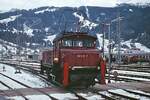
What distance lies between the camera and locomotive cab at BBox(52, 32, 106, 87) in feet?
68.8

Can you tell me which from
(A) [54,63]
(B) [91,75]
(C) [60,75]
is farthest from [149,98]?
(A) [54,63]

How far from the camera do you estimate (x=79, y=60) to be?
837 inches

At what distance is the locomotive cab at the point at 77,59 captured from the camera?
68.8 feet

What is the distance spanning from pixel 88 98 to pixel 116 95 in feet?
5.25

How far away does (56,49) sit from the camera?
76.2 ft

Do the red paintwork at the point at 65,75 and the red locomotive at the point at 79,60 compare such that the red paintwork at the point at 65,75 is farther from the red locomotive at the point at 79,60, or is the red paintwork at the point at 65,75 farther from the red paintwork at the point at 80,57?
the red paintwork at the point at 80,57

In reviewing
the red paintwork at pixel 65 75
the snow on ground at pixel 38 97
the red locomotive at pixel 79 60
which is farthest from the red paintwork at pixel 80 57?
the snow on ground at pixel 38 97

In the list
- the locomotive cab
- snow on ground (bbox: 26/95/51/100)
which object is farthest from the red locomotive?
snow on ground (bbox: 26/95/51/100)

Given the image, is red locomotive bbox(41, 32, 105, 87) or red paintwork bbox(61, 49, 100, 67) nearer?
red locomotive bbox(41, 32, 105, 87)

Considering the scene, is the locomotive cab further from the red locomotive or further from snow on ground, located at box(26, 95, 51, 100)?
snow on ground, located at box(26, 95, 51, 100)

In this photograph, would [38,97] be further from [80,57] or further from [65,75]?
[80,57]

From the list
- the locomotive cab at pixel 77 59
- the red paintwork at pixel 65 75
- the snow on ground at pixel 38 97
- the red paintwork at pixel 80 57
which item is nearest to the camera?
the snow on ground at pixel 38 97

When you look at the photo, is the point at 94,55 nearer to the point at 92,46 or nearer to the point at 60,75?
the point at 92,46

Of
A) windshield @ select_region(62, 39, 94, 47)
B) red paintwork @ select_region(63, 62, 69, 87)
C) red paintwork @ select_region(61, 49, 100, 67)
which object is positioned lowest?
red paintwork @ select_region(63, 62, 69, 87)
